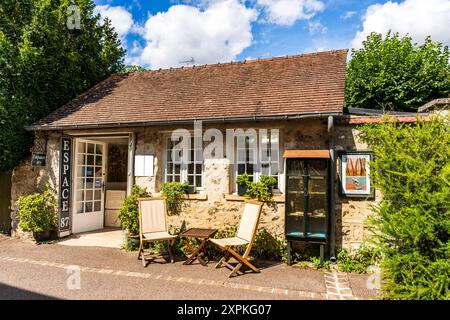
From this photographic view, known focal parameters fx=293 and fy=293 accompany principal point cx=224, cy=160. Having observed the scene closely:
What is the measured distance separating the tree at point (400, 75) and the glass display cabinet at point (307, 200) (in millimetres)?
8191

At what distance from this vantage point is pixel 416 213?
3742mm

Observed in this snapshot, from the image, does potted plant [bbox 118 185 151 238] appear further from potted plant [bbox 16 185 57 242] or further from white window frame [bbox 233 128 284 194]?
white window frame [bbox 233 128 284 194]

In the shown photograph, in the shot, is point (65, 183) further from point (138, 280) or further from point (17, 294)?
point (138, 280)

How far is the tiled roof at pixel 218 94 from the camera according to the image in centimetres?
661

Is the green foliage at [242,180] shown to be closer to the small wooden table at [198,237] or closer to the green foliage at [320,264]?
the small wooden table at [198,237]

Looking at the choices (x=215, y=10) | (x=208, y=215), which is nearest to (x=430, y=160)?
(x=208, y=215)

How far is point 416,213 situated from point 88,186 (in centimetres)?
800

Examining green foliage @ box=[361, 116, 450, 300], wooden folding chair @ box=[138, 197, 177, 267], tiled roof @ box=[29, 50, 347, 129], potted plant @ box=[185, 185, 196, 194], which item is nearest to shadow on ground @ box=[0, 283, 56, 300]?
wooden folding chair @ box=[138, 197, 177, 267]

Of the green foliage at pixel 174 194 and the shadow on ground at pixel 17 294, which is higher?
the green foliage at pixel 174 194

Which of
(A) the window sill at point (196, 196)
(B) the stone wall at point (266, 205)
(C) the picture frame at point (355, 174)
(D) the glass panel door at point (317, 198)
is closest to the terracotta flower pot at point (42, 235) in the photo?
(B) the stone wall at point (266, 205)

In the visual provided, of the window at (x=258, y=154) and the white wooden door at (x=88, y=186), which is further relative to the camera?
the white wooden door at (x=88, y=186)

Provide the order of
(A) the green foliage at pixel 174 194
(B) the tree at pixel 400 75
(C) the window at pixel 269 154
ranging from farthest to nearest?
(B) the tree at pixel 400 75, (A) the green foliage at pixel 174 194, (C) the window at pixel 269 154

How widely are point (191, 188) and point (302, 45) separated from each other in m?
5.96

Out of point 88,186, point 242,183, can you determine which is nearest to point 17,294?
point 242,183
